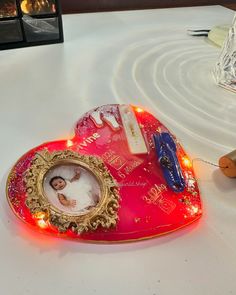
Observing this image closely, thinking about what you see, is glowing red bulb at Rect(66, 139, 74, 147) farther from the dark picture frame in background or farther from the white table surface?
the dark picture frame in background

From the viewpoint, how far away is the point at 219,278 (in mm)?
318

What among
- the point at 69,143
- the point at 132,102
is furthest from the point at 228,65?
the point at 69,143

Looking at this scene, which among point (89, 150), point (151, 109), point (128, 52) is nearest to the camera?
point (89, 150)

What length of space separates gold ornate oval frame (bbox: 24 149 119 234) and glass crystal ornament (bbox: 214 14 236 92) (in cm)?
35

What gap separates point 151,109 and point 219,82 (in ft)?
0.57

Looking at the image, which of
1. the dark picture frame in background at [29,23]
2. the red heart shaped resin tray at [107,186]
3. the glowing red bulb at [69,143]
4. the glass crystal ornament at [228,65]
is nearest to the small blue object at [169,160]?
the red heart shaped resin tray at [107,186]

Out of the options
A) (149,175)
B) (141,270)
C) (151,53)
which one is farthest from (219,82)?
(141,270)

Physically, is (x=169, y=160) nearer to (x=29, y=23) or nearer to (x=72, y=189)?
(x=72, y=189)

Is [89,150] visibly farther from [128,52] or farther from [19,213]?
[128,52]

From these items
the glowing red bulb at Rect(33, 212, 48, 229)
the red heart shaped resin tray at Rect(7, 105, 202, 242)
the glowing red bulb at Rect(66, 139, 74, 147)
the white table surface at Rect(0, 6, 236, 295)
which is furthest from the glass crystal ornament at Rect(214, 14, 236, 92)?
the glowing red bulb at Rect(33, 212, 48, 229)

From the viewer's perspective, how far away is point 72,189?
350mm

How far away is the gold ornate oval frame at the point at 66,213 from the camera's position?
317mm

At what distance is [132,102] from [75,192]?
0.24m

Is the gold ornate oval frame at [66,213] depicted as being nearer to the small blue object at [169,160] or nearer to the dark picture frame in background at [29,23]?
the small blue object at [169,160]
